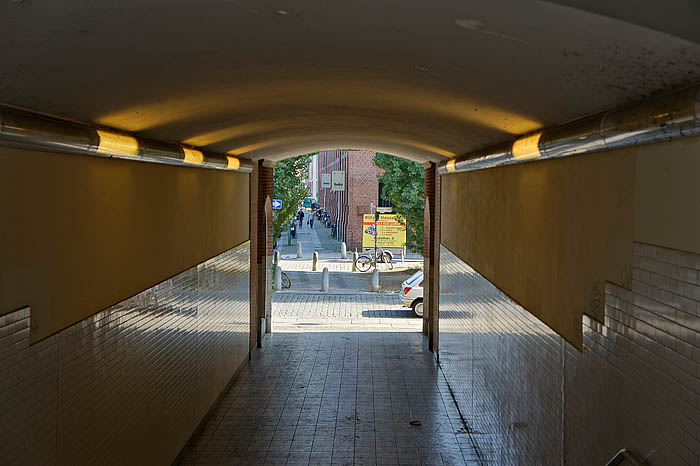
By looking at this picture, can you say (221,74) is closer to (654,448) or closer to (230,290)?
(654,448)

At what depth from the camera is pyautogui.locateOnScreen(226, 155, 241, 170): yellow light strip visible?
1136cm

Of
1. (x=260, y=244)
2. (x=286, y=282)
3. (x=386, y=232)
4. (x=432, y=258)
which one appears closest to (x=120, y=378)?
(x=260, y=244)

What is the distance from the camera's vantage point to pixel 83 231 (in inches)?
221

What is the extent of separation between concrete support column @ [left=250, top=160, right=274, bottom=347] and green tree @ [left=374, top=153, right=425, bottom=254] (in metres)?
9.08

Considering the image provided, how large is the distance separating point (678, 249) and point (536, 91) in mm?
1635

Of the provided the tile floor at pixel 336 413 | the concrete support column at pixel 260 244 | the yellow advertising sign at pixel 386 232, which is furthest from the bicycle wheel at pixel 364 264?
the tile floor at pixel 336 413

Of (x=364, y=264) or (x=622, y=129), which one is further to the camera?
(x=364, y=264)

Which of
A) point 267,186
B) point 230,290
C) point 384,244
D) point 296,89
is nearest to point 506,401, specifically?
point 296,89

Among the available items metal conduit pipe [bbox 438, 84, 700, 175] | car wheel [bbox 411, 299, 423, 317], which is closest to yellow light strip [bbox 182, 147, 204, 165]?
metal conduit pipe [bbox 438, 84, 700, 175]

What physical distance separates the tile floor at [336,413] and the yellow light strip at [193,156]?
3445mm

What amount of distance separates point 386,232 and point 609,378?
2543cm

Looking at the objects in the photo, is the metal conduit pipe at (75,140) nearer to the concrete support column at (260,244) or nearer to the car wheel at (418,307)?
the concrete support column at (260,244)

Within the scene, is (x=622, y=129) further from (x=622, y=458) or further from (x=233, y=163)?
(x=233, y=163)

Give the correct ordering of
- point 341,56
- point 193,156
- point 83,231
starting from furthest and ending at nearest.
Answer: point 193,156
point 83,231
point 341,56
